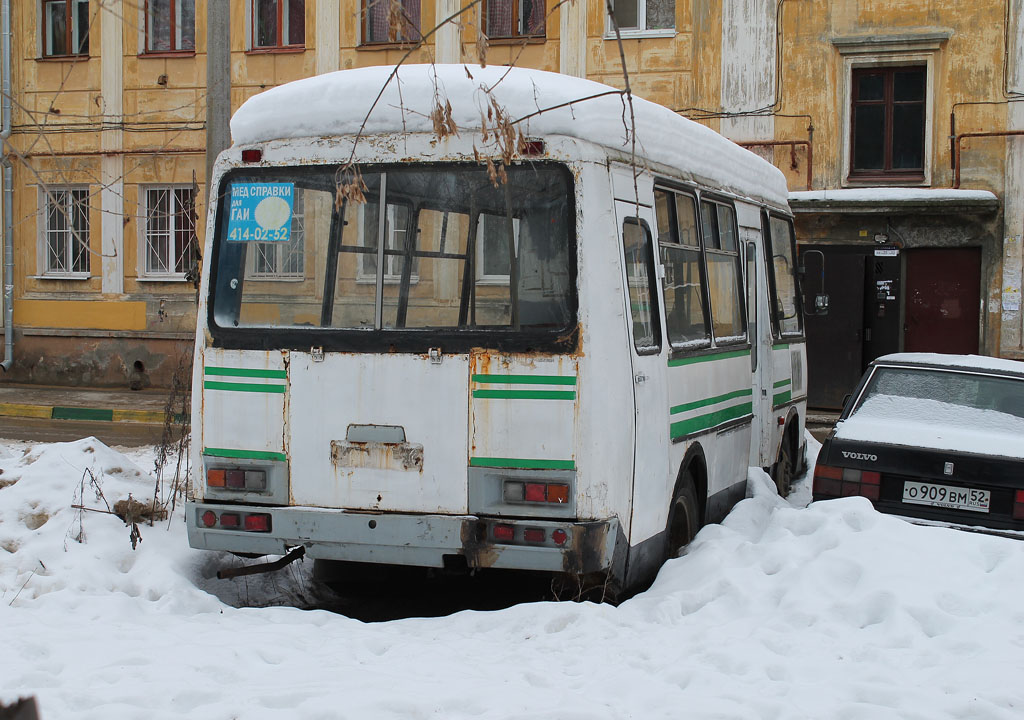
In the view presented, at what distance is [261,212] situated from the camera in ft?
20.9

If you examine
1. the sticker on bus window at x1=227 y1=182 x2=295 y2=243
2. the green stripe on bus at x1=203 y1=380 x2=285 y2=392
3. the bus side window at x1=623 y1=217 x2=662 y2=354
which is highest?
the sticker on bus window at x1=227 y1=182 x2=295 y2=243

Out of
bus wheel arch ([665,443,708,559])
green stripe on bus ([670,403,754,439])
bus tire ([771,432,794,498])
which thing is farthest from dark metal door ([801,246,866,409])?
bus wheel arch ([665,443,708,559])

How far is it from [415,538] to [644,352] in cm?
154

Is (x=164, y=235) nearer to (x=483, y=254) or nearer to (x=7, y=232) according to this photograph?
(x=7, y=232)

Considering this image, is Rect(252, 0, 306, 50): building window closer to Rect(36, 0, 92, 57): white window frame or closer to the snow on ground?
Rect(36, 0, 92, 57): white window frame

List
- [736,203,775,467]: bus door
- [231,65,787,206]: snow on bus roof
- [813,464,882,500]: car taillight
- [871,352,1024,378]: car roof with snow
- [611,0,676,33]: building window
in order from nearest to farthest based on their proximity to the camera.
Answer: [231,65,787,206]: snow on bus roof → [813,464,882,500]: car taillight → [871,352,1024,378]: car roof with snow → [736,203,775,467]: bus door → [611,0,676,33]: building window

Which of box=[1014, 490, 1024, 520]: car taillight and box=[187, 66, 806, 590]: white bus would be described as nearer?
box=[187, 66, 806, 590]: white bus

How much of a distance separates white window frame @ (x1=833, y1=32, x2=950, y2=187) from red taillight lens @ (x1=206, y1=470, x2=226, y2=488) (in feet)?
47.3

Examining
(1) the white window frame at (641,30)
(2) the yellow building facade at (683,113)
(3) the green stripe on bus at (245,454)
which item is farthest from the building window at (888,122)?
(3) the green stripe on bus at (245,454)

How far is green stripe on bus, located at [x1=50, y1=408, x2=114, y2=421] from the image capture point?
17.5 m

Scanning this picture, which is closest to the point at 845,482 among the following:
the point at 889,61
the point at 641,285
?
the point at 641,285

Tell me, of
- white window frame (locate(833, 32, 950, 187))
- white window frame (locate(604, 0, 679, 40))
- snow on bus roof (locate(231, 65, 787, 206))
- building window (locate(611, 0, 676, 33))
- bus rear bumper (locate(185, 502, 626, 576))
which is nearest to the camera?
bus rear bumper (locate(185, 502, 626, 576))

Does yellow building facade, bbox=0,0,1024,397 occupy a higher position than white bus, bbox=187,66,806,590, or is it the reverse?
yellow building facade, bbox=0,0,1024,397

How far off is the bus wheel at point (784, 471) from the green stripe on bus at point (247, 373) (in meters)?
4.96
